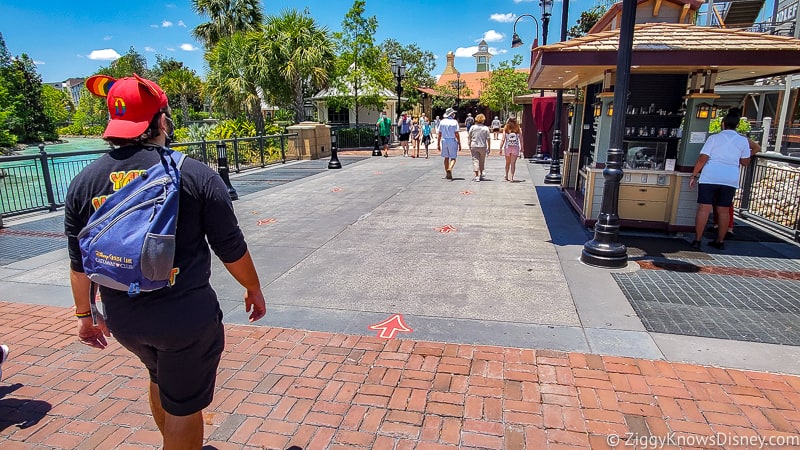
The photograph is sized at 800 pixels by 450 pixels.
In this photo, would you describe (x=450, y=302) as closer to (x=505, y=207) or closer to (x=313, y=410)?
(x=313, y=410)

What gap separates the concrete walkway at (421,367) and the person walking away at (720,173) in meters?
0.89

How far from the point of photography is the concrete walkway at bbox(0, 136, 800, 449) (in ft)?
8.95

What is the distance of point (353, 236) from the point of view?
6.91 metres

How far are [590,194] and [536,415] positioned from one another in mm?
4956

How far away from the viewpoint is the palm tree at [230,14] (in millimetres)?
27688

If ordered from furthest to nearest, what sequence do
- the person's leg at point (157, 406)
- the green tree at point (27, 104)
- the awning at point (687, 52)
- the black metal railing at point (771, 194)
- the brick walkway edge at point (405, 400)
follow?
the green tree at point (27, 104)
the black metal railing at point (771, 194)
the awning at point (687, 52)
the brick walkway edge at point (405, 400)
the person's leg at point (157, 406)

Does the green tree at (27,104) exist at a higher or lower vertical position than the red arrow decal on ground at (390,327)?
higher

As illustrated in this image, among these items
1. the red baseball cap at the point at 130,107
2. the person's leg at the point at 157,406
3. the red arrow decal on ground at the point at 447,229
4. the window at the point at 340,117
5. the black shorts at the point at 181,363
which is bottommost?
the red arrow decal on ground at the point at 447,229

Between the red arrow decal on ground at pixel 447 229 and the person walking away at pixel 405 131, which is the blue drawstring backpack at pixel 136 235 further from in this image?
the person walking away at pixel 405 131

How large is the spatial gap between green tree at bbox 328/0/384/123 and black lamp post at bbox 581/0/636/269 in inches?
716

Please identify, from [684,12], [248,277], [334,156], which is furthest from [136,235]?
[334,156]

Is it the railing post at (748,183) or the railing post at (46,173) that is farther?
the railing post at (46,173)

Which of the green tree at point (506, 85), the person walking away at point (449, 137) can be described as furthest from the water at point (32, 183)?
the green tree at point (506, 85)

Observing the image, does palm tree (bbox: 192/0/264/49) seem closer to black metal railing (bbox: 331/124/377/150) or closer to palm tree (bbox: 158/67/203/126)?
black metal railing (bbox: 331/124/377/150)
